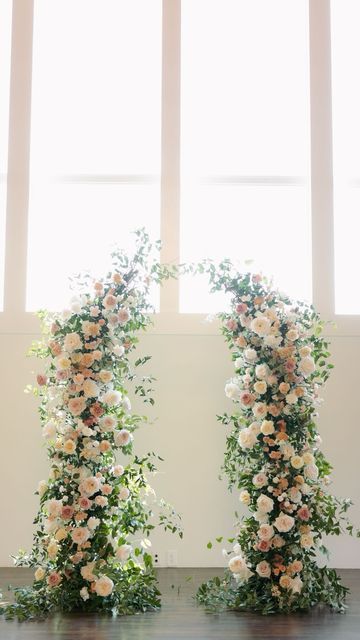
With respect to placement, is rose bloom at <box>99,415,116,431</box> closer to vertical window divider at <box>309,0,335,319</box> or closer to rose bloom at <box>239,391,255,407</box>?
rose bloom at <box>239,391,255,407</box>

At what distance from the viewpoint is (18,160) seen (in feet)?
15.8

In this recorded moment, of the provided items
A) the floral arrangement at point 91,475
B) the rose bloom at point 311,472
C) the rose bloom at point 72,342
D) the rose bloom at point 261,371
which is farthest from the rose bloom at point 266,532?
the rose bloom at point 72,342

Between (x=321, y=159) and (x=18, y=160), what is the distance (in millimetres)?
2016

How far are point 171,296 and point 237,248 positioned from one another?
23.6 inches

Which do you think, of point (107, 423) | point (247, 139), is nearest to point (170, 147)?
point (247, 139)

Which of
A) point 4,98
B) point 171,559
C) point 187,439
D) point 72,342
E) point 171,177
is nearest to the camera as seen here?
point 72,342

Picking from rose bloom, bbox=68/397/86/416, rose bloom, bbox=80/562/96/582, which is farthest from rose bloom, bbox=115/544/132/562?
rose bloom, bbox=68/397/86/416

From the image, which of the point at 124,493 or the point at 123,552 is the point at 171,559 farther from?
the point at 124,493

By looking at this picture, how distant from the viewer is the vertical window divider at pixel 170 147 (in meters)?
4.73

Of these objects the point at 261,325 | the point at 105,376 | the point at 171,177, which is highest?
the point at 171,177

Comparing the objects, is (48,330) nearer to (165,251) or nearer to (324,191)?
(165,251)

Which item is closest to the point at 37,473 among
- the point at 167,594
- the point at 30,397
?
the point at 30,397

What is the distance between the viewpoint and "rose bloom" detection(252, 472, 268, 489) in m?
3.50

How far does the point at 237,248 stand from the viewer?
493cm
